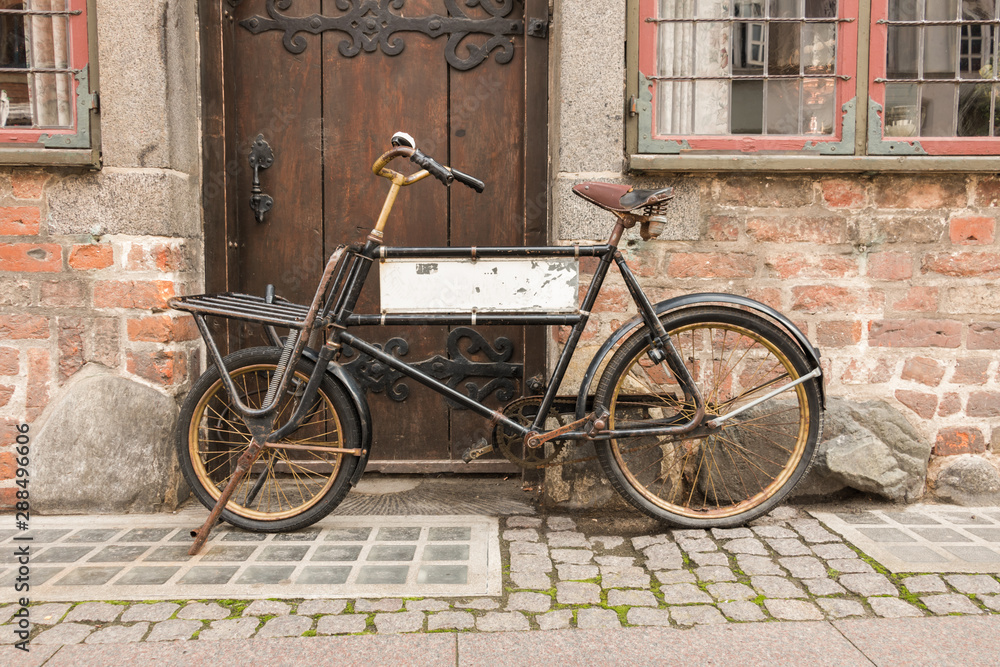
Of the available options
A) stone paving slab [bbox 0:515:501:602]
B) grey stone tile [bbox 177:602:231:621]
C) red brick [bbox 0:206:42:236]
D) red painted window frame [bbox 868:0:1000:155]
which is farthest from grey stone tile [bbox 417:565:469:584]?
red painted window frame [bbox 868:0:1000:155]

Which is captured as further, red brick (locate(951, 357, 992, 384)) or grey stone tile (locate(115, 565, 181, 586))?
red brick (locate(951, 357, 992, 384))

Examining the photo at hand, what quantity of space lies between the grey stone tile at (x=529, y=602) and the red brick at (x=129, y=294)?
1977mm

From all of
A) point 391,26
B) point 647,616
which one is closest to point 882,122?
point 391,26

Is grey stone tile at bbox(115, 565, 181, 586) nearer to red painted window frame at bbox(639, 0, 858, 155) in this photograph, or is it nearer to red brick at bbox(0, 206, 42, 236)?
red brick at bbox(0, 206, 42, 236)

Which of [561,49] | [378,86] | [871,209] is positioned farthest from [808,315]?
[378,86]

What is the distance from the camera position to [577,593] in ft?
8.13

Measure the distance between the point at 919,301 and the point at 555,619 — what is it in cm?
226

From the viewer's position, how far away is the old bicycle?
2.87 meters

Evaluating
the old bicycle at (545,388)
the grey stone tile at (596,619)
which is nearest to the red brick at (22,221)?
the old bicycle at (545,388)

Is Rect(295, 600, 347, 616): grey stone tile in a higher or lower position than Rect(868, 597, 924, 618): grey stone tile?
lower

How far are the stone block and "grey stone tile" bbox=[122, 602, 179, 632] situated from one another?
3.26ft

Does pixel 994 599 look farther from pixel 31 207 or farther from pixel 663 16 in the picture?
pixel 31 207

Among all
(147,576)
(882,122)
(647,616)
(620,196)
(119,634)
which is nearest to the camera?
(119,634)

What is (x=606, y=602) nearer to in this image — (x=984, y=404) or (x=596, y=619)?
(x=596, y=619)
